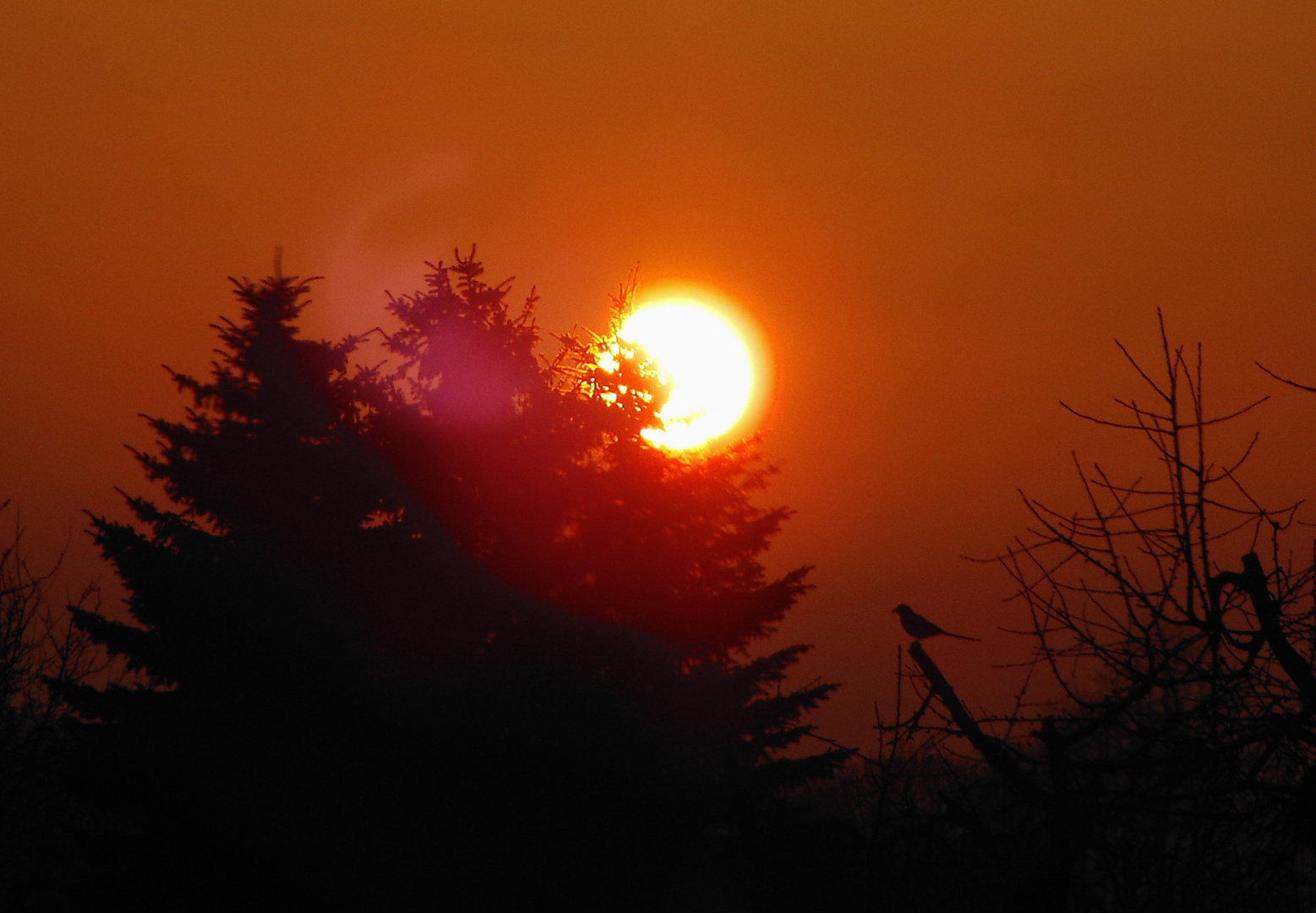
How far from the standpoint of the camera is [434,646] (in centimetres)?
1697

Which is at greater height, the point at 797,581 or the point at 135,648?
the point at 797,581

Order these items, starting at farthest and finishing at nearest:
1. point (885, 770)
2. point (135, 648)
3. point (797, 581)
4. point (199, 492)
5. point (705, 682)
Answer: point (797, 581) < point (705, 682) < point (199, 492) < point (135, 648) < point (885, 770)

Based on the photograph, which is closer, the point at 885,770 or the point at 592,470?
the point at 885,770

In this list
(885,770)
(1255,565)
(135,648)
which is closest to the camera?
(1255,565)

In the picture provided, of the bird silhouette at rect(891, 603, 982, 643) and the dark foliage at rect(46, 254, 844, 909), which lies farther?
the dark foliage at rect(46, 254, 844, 909)

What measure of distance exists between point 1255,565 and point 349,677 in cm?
1336

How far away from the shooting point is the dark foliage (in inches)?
587

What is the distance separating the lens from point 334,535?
57.9ft

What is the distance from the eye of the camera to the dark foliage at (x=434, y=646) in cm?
1491

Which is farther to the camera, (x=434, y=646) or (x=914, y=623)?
(x=434, y=646)

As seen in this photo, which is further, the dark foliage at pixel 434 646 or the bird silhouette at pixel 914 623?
the dark foliage at pixel 434 646

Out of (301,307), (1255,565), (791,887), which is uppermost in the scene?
(301,307)

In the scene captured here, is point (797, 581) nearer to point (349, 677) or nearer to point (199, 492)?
point (349, 677)

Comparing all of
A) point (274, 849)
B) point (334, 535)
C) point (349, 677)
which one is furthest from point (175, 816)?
point (334, 535)
